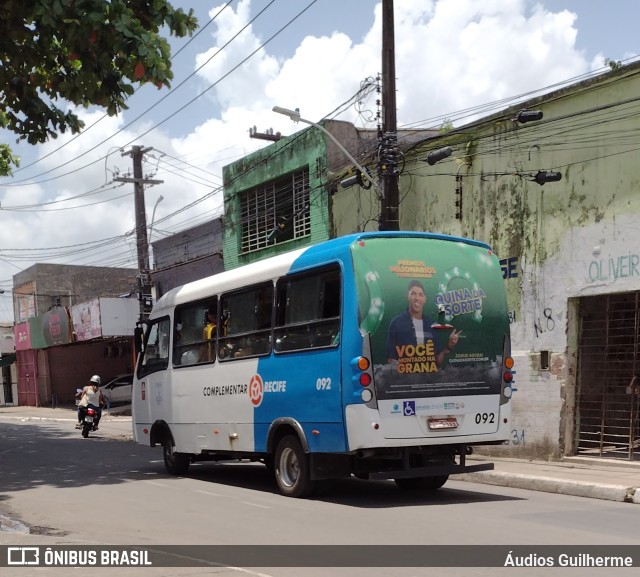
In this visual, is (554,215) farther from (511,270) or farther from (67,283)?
(67,283)

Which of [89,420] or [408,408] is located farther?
[89,420]

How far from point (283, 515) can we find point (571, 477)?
4806 mm

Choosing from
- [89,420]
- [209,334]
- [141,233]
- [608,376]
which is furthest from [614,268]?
[141,233]

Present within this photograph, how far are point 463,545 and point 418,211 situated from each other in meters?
11.6

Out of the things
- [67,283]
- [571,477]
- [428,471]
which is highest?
[67,283]

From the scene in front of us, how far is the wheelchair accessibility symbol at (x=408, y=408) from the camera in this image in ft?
32.6

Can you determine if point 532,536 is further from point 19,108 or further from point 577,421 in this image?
point 19,108

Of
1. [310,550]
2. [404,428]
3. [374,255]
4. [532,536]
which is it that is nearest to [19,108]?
[374,255]

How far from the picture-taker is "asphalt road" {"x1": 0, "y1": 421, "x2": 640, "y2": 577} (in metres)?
7.81

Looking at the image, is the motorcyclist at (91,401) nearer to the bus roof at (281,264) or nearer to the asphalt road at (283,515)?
the asphalt road at (283,515)

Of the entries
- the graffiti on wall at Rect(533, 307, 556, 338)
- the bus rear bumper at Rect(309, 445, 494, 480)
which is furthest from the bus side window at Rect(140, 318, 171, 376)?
the graffiti on wall at Rect(533, 307, 556, 338)

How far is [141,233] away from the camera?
3288 cm

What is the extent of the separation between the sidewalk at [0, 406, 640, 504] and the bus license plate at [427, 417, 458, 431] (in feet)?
7.48

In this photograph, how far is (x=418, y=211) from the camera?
60.5 ft
